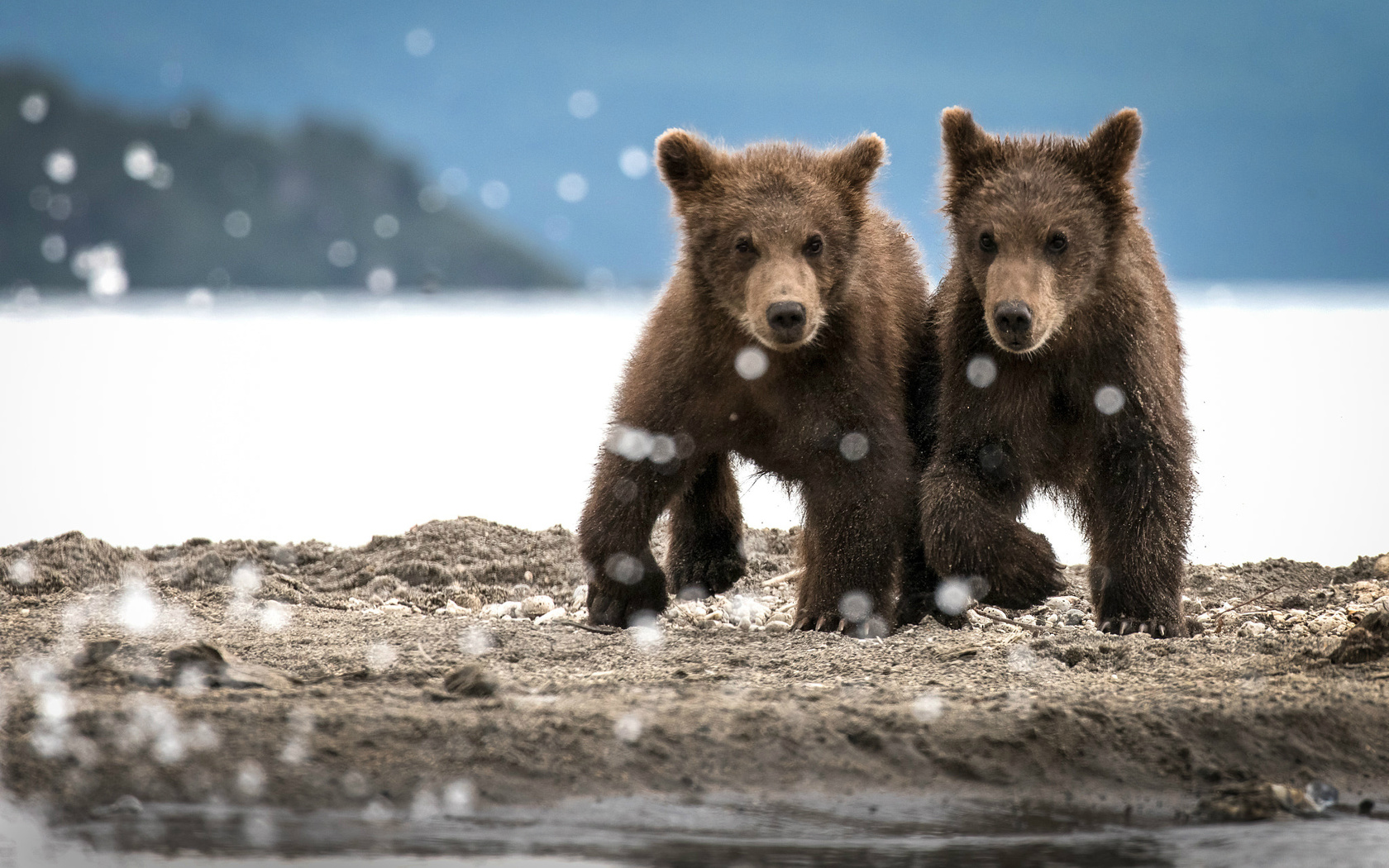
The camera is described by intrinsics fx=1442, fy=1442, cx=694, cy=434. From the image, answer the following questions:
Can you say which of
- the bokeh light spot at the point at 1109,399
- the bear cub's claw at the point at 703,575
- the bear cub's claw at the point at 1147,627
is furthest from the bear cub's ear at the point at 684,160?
the bear cub's claw at the point at 1147,627

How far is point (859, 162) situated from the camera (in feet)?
22.3

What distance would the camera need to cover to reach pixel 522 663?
18.8 ft

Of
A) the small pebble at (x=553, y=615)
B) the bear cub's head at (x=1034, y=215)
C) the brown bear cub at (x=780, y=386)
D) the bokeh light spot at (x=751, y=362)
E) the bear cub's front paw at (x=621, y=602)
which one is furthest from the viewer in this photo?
the small pebble at (x=553, y=615)

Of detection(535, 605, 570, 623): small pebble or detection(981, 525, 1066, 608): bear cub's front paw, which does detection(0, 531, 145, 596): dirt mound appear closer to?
detection(535, 605, 570, 623): small pebble

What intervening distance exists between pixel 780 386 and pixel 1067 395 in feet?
4.38

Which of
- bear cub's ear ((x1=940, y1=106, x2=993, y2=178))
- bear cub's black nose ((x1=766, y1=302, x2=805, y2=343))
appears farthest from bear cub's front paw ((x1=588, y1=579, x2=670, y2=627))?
bear cub's ear ((x1=940, y1=106, x2=993, y2=178))

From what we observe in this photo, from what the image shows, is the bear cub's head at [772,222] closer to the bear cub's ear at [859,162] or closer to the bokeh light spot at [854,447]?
the bear cub's ear at [859,162]

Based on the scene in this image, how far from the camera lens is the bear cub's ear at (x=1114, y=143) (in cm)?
651

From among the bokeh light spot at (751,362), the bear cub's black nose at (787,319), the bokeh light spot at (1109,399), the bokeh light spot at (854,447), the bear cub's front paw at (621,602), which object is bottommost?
the bear cub's front paw at (621,602)

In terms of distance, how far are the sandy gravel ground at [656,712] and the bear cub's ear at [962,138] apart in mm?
2188

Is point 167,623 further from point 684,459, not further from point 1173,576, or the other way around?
point 1173,576

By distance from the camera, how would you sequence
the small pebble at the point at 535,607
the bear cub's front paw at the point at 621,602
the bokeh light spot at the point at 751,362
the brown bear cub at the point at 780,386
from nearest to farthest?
the brown bear cub at the point at 780,386
the bokeh light spot at the point at 751,362
the bear cub's front paw at the point at 621,602
the small pebble at the point at 535,607

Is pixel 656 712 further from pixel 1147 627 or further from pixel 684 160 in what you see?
pixel 684 160

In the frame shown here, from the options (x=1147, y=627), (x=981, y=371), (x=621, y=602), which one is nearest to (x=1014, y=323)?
(x=981, y=371)
